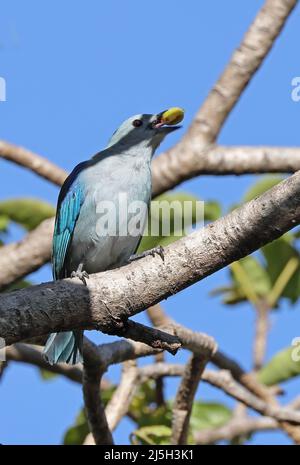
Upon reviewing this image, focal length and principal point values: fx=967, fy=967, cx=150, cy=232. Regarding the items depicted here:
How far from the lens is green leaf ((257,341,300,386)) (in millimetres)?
7131

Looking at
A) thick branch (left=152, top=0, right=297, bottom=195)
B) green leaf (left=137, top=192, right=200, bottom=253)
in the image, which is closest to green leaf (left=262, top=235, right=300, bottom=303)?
green leaf (left=137, top=192, right=200, bottom=253)

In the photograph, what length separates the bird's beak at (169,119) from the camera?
6535 mm

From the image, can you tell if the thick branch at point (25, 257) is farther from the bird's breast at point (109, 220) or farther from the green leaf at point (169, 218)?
the green leaf at point (169, 218)

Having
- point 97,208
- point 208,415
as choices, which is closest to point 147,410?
point 208,415

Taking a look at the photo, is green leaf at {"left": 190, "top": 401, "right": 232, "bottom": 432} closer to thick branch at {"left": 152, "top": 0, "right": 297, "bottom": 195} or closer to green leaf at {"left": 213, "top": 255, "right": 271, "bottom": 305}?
green leaf at {"left": 213, "top": 255, "right": 271, "bottom": 305}

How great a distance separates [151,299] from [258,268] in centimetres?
384

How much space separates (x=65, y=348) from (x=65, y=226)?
979 millimetres

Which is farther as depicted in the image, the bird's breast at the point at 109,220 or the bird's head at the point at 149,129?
the bird's head at the point at 149,129

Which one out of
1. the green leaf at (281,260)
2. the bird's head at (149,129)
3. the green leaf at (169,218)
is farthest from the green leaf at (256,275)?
the bird's head at (149,129)

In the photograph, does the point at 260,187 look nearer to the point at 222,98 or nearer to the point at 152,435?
the point at 222,98

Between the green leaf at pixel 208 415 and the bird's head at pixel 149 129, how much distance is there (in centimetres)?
205

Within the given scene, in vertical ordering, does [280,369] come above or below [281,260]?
below

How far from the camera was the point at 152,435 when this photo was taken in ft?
20.6

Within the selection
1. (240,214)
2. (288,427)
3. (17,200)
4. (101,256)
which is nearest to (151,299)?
(240,214)
